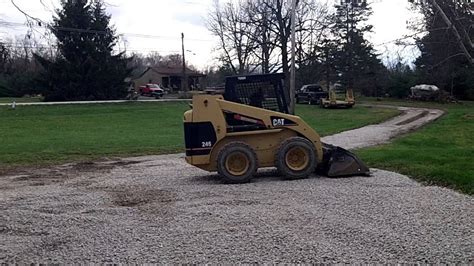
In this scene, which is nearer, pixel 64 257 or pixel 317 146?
pixel 64 257

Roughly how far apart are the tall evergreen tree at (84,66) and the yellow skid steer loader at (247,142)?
140 ft

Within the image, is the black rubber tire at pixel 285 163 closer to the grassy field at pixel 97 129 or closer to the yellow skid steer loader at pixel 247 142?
the yellow skid steer loader at pixel 247 142

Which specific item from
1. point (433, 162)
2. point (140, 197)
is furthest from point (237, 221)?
point (433, 162)

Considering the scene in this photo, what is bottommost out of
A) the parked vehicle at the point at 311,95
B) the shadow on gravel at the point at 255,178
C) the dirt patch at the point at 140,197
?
the shadow on gravel at the point at 255,178

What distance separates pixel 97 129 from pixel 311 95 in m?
27.2

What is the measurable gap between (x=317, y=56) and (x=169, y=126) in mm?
27837

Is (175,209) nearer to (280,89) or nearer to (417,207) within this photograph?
(417,207)

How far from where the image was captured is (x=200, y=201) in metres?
9.29

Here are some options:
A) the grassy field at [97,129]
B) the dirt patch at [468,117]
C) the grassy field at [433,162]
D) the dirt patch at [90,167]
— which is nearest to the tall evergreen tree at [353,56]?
the grassy field at [97,129]

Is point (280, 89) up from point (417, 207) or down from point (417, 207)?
up

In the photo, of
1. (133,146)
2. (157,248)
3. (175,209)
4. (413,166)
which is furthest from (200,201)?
(133,146)

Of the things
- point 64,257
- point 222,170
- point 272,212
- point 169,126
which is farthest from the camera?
point 169,126

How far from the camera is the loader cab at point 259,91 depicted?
1182 centimetres

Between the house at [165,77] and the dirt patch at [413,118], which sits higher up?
the house at [165,77]
